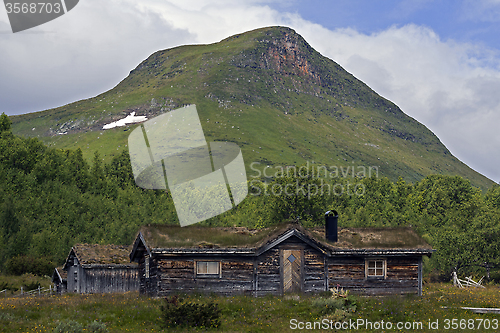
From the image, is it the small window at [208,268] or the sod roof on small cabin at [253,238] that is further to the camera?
the small window at [208,268]

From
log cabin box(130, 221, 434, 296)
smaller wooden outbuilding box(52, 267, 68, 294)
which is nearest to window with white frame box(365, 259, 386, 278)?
log cabin box(130, 221, 434, 296)

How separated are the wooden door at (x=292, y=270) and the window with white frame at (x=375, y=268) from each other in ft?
13.4

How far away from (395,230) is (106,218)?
1763 inches

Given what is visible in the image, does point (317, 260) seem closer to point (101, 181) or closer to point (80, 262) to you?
point (80, 262)

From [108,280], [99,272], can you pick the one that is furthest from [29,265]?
[108,280]

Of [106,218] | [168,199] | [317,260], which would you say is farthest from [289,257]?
[168,199]

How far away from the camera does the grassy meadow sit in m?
20.8

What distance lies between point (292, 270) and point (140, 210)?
4335 cm

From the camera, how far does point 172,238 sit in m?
27.6

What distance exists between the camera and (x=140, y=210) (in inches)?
2657

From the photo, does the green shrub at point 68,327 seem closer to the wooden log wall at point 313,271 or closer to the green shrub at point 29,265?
the wooden log wall at point 313,271

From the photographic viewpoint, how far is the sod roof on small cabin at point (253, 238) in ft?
90.0

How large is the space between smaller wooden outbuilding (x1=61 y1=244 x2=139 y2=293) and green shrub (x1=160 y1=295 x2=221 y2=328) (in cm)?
1592

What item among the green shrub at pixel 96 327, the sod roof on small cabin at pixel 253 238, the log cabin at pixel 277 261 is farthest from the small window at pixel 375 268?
the green shrub at pixel 96 327
